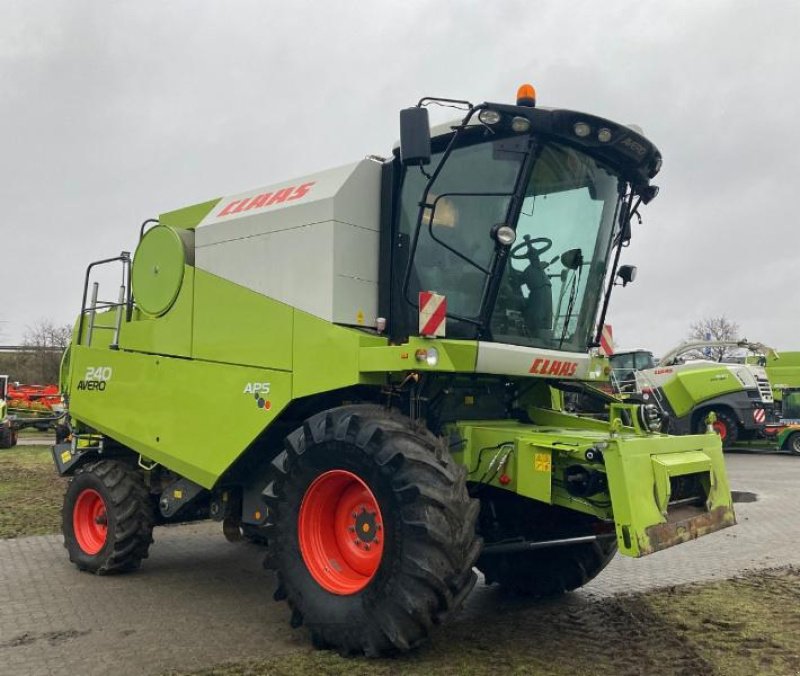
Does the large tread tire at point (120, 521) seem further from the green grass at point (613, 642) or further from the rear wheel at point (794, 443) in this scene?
the rear wheel at point (794, 443)

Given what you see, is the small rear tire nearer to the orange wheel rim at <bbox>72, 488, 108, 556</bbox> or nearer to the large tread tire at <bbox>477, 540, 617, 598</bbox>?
the orange wheel rim at <bbox>72, 488, 108, 556</bbox>

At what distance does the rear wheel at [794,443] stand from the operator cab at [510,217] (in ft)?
52.9

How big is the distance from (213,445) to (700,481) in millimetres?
3318

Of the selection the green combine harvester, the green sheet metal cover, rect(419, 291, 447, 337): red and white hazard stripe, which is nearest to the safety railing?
the green sheet metal cover

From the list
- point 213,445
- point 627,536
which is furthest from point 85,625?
point 627,536

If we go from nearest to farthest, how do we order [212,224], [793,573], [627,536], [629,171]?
[627,536], [629,171], [212,224], [793,573]

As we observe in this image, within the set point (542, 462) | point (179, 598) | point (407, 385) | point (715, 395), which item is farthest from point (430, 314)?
point (715, 395)

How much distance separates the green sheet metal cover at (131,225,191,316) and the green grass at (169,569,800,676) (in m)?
3.12

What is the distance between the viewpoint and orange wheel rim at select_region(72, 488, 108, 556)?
6.67 metres

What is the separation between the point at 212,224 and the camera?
236 inches

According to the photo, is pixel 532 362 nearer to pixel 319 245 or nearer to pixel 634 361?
pixel 319 245

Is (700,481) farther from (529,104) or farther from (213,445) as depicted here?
(213,445)

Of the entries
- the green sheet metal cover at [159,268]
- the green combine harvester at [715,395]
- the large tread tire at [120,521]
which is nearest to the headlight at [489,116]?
the green sheet metal cover at [159,268]

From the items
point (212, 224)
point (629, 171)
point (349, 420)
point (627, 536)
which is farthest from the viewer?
point (212, 224)
